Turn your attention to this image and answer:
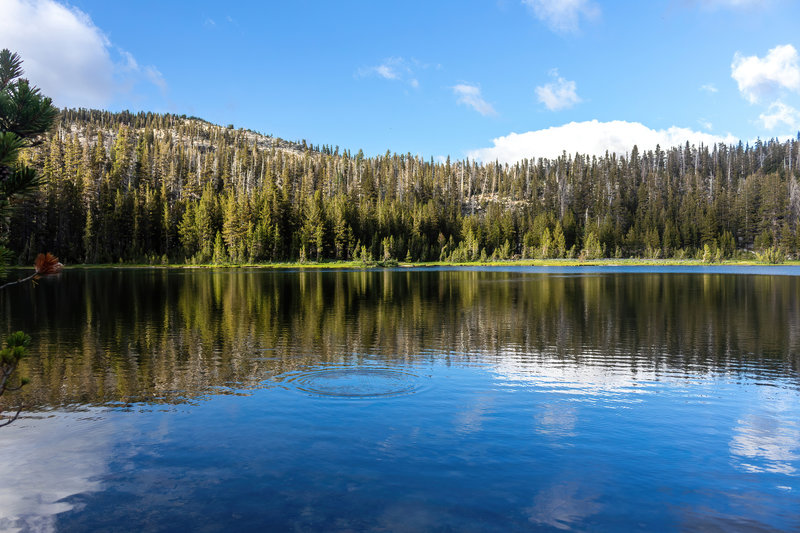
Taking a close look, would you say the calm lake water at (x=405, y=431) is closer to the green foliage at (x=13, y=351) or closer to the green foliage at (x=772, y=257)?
the green foliage at (x=13, y=351)

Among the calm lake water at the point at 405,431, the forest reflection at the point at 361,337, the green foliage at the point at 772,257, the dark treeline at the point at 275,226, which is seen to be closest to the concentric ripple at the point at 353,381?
the calm lake water at the point at 405,431

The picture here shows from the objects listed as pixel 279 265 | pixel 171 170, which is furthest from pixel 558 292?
pixel 171 170

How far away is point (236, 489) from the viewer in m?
10.5

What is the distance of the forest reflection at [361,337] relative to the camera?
67.6 ft

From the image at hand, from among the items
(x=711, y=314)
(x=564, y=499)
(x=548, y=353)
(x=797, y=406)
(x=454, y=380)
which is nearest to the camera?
(x=564, y=499)

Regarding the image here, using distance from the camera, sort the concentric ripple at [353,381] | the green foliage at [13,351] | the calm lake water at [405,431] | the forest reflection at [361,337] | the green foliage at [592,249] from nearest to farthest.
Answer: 1. the green foliage at [13,351]
2. the calm lake water at [405,431]
3. the concentric ripple at [353,381]
4. the forest reflection at [361,337]
5. the green foliage at [592,249]

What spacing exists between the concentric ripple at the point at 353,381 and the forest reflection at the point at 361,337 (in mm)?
1165

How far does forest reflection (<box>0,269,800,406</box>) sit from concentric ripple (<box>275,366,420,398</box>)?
117 cm

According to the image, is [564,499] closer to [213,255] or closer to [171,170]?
[213,255]

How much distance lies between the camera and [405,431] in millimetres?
13945

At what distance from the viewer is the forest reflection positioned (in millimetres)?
20594

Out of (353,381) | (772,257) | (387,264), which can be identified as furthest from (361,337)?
(772,257)

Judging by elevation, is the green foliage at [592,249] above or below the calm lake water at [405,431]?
above

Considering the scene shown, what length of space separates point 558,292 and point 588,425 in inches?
1775
